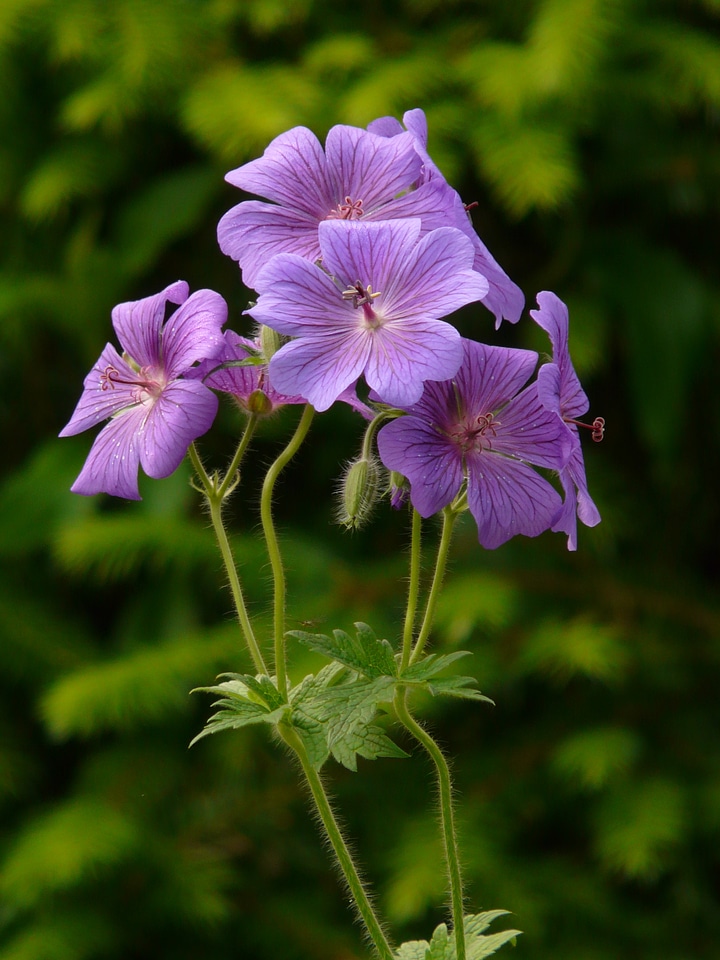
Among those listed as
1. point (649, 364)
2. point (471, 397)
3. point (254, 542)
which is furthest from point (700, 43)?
point (471, 397)

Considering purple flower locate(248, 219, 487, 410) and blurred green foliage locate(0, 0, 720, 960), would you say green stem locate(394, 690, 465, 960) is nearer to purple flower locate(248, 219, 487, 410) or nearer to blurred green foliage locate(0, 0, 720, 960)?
purple flower locate(248, 219, 487, 410)

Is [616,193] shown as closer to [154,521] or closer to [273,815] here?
[154,521]

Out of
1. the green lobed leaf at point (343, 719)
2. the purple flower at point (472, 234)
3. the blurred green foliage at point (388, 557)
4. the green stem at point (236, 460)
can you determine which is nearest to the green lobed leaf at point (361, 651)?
the green lobed leaf at point (343, 719)

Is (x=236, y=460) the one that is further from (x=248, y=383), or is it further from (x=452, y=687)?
(x=452, y=687)

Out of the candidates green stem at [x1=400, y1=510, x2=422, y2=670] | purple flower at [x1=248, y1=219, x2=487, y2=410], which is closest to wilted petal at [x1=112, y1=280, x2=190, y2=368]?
purple flower at [x1=248, y1=219, x2=487, y2=410]

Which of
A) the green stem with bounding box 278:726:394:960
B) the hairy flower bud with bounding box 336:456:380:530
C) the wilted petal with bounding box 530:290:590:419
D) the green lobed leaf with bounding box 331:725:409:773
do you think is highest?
the wilted petal with bounding box 530:290:590:419

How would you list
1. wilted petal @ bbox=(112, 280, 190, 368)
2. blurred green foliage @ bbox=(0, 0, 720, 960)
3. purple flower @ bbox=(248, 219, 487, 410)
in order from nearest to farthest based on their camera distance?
purple flower @ bbox=(248, 219, 487, 410) → wilted petal @ bbox=(112, 280, 190, 368) → blurred green foliage @ bbox=(0, 0, 720, 960)

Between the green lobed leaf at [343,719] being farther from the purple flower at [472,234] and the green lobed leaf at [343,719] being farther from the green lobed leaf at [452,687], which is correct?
the purple flower at [472,234]
